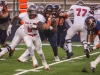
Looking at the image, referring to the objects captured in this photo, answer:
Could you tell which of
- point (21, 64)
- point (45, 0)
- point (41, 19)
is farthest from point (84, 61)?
point (45, 0)

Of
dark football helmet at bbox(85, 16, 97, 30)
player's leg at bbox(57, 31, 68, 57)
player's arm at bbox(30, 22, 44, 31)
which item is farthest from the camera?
player's leg at bbox(57, 31, 68, 57)

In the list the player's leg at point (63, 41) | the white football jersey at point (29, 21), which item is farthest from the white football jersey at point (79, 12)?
the white football jersey at point (29, 21)

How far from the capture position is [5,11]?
13461mm

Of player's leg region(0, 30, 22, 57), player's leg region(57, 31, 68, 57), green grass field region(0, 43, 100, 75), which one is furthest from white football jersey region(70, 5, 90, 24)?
player's leg region(0, 30, 22, 57)

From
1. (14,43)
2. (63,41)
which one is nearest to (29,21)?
(14,43)

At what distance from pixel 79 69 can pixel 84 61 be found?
180 cm

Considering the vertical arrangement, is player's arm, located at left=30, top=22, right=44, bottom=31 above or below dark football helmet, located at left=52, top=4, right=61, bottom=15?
above

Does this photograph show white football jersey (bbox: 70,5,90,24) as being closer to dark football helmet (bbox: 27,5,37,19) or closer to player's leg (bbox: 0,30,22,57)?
player's leg (bbox: 0,30,22,57)

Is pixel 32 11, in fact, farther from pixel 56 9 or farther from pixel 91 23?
pixel 56 9

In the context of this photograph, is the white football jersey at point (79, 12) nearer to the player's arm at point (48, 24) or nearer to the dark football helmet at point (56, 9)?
the dark football helmet at point (56, 9)

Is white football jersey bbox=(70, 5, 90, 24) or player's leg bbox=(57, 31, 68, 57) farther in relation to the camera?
player's leg bbox=(57, 31, 68, 57)

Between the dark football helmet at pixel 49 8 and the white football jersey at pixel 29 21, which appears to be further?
the dark football helmet at pixel 49 8

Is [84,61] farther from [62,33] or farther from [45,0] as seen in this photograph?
[45,0]

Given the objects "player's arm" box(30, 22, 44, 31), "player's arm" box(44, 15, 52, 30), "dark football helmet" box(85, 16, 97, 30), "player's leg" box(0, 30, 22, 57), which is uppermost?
"dark football helmet" box(85, 16, 97, 30)
